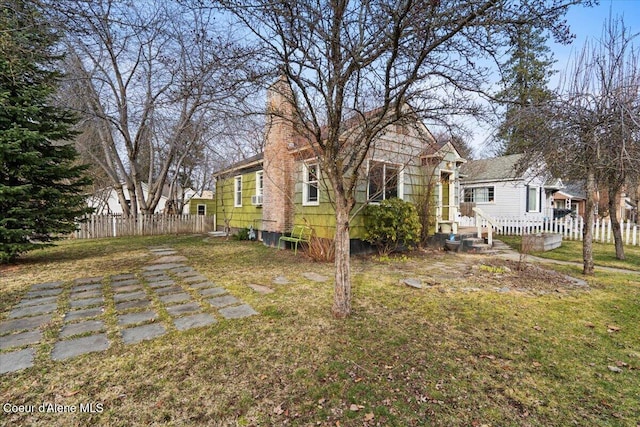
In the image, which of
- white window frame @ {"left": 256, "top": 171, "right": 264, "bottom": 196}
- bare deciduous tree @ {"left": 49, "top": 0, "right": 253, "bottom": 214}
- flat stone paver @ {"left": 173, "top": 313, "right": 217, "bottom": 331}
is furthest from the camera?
white window frame @ {"left": 256, "top": 171, "right": 264, "bottom": 196}

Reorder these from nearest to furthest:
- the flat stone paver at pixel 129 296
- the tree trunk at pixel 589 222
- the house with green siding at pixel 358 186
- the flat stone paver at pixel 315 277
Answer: the flat stone paver at pixel 129 296 < the flat stone paver at pixel 315 277 < the tree trunk at pixel 589 222 < the house with green siding at pixel 358 186

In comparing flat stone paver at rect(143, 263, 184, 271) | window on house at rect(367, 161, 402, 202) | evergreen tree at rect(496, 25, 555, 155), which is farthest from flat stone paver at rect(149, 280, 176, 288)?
evergreen tree at rect(496, 25, 555, 155)

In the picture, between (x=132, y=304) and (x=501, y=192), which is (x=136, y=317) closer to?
(x=132, y=304)

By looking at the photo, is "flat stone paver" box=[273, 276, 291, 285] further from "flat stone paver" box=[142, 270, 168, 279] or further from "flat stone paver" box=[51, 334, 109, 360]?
"flat stone paver" box=[51, 334, 109, 360]

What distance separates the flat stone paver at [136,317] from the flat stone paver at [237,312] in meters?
0.80

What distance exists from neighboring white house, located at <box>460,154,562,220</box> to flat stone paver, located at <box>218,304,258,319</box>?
15519 millimetres

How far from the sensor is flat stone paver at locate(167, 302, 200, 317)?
11.7 ft

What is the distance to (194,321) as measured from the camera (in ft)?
11.0

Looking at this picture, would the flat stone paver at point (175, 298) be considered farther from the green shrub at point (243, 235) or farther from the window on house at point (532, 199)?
the window on house at point (532, 199)

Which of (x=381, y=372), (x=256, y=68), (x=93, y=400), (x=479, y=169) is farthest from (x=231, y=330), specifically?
(x=479, y=169)

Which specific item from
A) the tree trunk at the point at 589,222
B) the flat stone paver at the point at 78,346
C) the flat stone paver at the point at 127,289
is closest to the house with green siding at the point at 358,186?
the tree trunk at the point at 589,222

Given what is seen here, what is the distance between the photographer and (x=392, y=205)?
24.7ft

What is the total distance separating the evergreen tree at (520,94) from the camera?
2.48m

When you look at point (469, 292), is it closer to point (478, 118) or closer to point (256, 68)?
point (478, 118)
